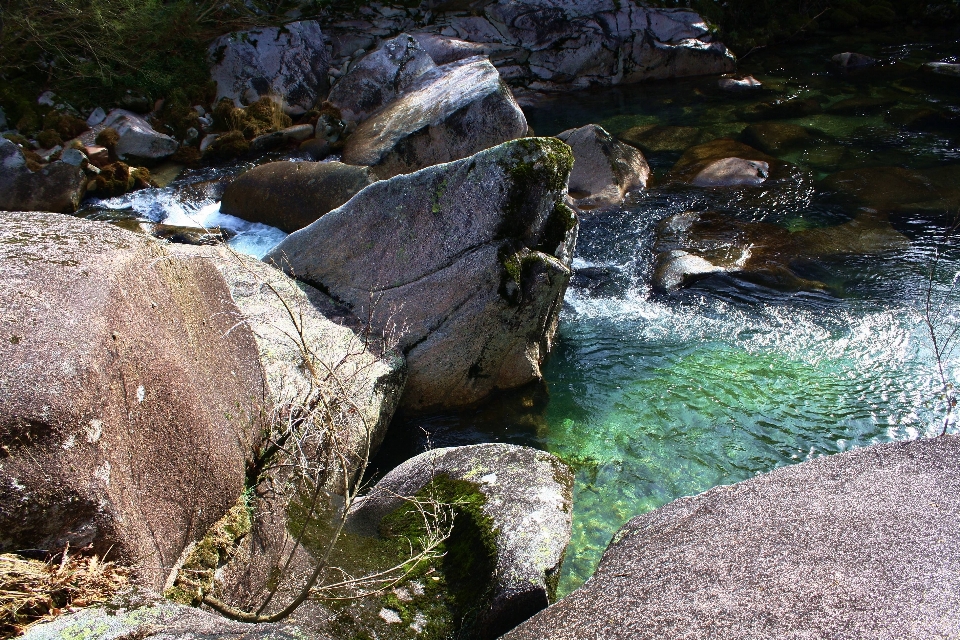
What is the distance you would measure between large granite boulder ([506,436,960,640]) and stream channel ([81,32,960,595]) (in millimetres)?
1341

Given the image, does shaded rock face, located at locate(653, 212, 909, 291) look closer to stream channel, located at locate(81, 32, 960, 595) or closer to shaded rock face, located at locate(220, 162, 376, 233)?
A: stream channel, located at locate(81, 32, 960, 595)

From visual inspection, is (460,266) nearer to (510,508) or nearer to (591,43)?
(510,508)

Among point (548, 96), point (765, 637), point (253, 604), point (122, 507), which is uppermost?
point (122, 507)

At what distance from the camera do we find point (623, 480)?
5.53 meters

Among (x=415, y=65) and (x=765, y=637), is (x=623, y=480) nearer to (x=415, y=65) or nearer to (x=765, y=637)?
(x=765, y=637)

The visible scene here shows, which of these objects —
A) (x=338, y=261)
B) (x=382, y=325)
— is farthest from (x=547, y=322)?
(x=338, y=261)

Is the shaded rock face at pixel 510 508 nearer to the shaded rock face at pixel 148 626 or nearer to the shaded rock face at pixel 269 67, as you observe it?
the shaded rock face at pixel 148 626

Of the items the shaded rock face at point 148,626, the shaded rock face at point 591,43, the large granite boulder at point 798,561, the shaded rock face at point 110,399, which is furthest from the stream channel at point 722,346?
the shaded rock face at point 591,43

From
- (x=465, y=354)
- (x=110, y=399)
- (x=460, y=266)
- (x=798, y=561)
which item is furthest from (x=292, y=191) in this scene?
(x=798, y=561)

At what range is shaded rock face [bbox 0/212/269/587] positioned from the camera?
255 centimetres

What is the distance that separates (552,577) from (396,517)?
45.8 inches

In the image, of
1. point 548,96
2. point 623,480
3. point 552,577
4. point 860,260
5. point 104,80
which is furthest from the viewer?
point 548,96

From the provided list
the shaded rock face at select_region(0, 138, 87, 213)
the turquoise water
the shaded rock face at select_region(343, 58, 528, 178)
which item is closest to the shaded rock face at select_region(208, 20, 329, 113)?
the shaded rock face at select_region(343, 58, 528, 178)

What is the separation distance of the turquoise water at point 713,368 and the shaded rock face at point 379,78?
18.3 ft
